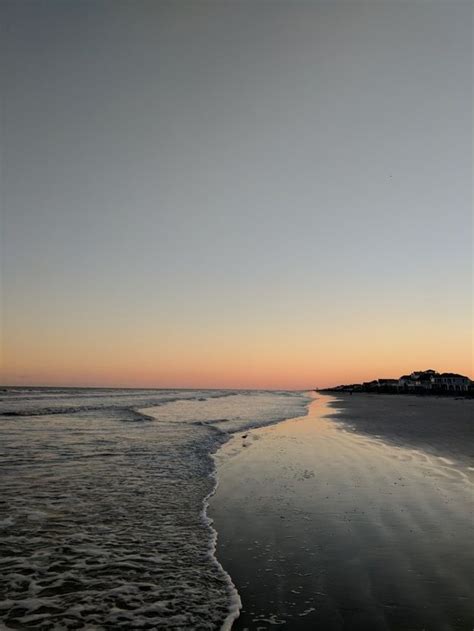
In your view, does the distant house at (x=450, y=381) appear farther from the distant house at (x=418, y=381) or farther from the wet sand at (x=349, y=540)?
the wet sand at (x=349, y=540)

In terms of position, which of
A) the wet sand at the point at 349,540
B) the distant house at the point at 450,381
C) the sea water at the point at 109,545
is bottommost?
the sea water at the point at 109,545

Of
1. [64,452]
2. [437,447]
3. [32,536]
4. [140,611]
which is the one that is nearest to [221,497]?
[32,536]

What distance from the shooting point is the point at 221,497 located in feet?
33.7

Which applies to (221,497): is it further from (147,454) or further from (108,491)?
(147,454)

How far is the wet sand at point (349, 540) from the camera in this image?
4984 millimetres

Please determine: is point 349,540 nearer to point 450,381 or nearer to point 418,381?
point 450,381

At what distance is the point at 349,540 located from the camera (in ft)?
23.8

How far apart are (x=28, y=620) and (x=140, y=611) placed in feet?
3.94

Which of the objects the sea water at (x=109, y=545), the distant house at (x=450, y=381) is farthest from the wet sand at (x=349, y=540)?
the distant house at (x=450, y=381)

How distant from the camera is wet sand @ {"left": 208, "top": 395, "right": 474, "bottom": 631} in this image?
16.4 feet

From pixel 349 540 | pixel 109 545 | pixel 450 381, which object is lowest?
pixel 109 545

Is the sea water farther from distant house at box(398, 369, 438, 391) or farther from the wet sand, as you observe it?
distant house at box(398, 369, 438, 391)

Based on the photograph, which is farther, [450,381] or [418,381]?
[418,381]

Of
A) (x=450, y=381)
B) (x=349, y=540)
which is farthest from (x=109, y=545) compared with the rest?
(x=450, y=381)
